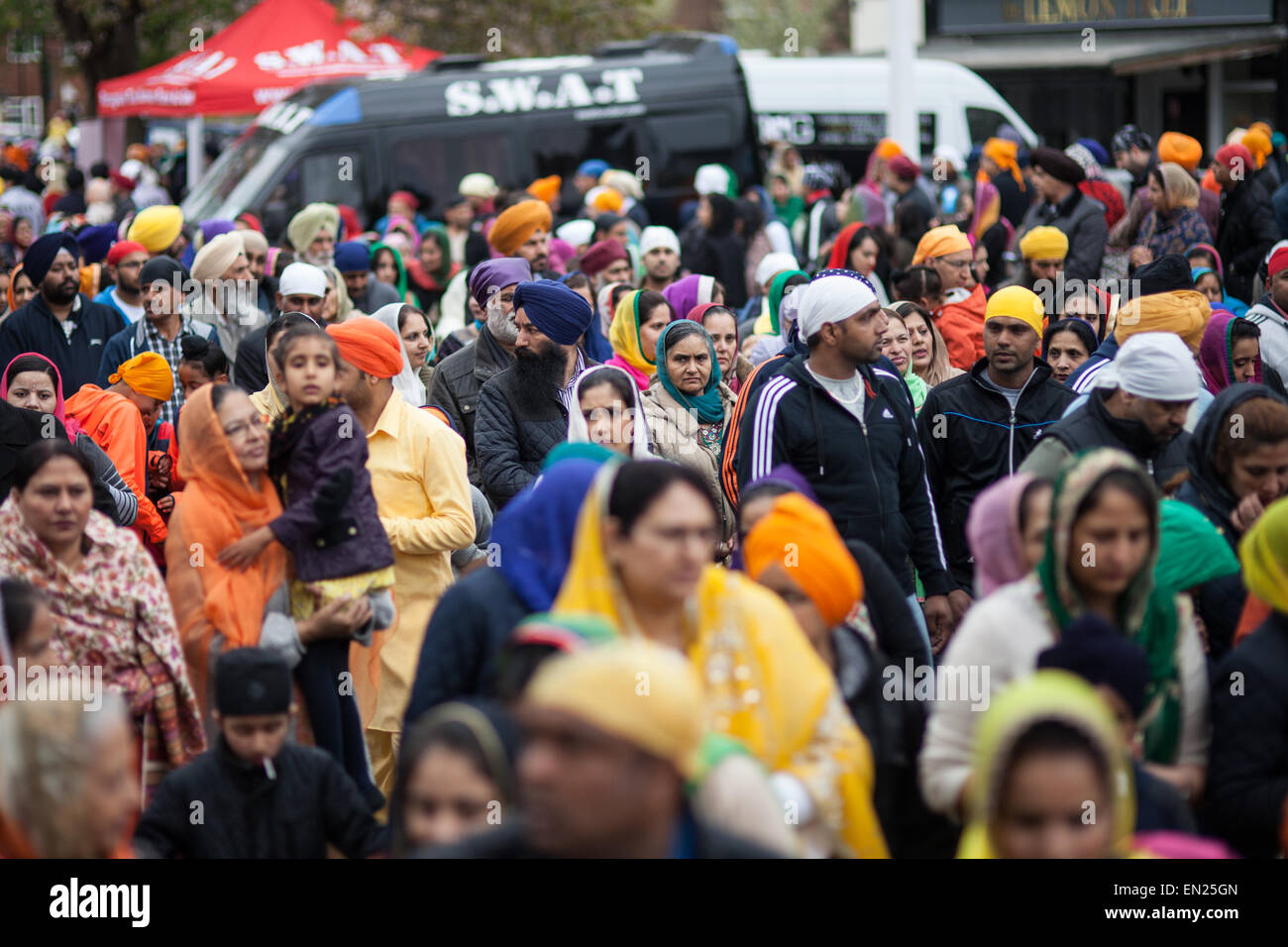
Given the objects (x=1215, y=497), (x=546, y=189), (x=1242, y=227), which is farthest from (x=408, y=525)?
(x=546, y=189)

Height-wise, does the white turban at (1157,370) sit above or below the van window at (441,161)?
below

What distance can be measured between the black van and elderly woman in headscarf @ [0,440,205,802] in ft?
34.4

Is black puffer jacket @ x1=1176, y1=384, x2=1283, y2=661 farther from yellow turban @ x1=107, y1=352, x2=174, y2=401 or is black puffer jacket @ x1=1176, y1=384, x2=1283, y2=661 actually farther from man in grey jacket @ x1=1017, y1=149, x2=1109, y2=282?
man in grey jacket @ x1=1017, y1=149, x2=1109, y2=282

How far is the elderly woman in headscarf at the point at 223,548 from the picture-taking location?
200 inches

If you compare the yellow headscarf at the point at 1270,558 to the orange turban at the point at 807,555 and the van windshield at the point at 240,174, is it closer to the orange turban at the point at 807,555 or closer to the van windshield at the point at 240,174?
the orange turban at the point at 807,555

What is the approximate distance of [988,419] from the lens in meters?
6.49

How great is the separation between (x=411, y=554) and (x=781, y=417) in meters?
1.43

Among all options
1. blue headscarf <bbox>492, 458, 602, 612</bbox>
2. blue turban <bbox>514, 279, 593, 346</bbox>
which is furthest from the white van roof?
blue headscarf <bbox>492, 458, 602, 612</bbox>

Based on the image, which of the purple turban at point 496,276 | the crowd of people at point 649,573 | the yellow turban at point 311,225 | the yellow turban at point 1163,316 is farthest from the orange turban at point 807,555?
the yellow turban at point 311,225

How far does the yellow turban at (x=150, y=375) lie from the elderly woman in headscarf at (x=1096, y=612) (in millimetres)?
4806

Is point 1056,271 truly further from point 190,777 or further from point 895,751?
point 190,777

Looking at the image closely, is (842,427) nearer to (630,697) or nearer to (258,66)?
(630,697)

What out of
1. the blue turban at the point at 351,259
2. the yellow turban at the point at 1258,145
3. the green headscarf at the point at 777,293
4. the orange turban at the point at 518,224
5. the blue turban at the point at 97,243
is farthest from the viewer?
the yellow turban at the point at 1258,145

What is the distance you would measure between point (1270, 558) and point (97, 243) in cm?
1002
